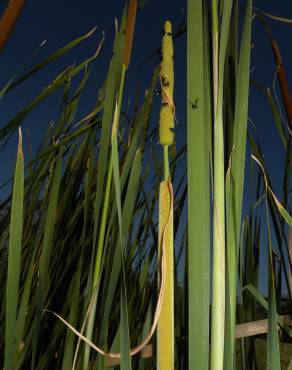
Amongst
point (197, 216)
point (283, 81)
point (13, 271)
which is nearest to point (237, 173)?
point (197, 216)

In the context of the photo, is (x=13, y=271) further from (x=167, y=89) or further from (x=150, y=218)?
(x=150, y=218)

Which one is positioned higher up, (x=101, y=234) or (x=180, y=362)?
A: (x=101, y=234)

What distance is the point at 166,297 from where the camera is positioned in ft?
1.12

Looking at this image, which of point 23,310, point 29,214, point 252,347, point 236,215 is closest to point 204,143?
point 236,215

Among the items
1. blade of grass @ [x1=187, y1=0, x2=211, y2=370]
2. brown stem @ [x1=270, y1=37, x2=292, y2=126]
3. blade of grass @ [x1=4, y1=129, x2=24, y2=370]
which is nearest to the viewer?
blade of grass @ [x1=187, y1=0, x2=211, y2=370]

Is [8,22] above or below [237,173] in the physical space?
above

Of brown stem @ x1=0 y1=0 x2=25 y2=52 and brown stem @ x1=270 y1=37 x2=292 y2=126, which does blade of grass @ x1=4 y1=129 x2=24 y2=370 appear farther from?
brown stem @ x1=270 y1=37 x2=292 y2=126

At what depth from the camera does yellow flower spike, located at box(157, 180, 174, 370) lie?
0.33 m

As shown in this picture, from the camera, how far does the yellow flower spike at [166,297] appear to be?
0.33 m

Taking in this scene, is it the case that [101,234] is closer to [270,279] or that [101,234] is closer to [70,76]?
[270,279]

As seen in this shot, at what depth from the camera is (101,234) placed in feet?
1.65

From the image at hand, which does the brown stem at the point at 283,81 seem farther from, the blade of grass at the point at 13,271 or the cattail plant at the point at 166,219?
the blade of grass at the point at 13,271

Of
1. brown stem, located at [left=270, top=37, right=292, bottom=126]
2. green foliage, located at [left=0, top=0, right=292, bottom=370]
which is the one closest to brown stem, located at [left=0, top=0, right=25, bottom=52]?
green foliage, located at [left=0, top=0, right=292, bottom=370]

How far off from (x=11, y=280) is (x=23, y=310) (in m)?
0.19
